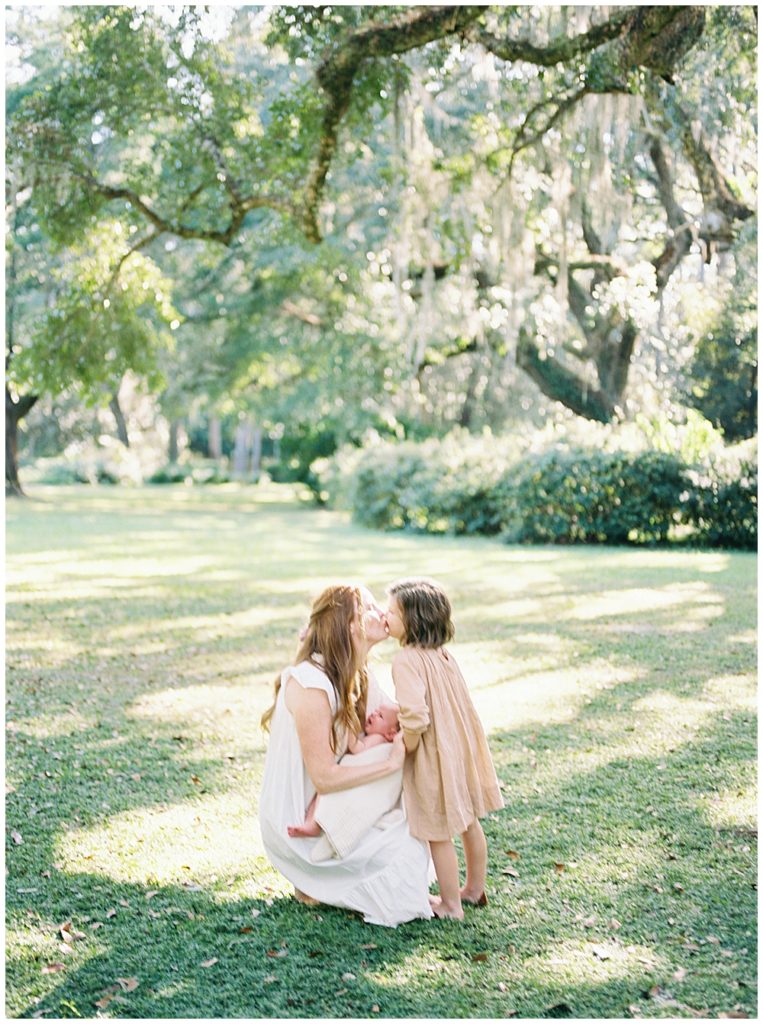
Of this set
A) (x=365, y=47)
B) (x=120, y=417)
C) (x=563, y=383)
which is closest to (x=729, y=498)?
(x=563, y=383)

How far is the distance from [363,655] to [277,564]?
404 inches

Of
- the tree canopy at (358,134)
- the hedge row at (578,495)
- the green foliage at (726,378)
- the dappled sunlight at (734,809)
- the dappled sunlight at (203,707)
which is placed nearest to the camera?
the dappled sunlight at (734,809)

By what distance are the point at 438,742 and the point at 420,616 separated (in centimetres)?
45

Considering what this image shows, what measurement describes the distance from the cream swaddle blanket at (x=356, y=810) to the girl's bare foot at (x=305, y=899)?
184mm

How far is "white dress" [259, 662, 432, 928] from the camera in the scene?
367cm

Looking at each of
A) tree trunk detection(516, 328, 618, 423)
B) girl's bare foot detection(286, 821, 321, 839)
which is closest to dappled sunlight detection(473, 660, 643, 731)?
girl's bare foot detection(286, 821, 321, 839)

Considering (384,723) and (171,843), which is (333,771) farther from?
(171,843)

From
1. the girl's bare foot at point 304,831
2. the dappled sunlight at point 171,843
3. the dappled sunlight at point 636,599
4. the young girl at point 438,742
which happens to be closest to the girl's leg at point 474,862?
the young girl at point 438,742

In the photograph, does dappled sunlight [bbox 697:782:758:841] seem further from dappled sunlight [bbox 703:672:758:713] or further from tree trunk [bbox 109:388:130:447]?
tree trunk [bbox 109:388:130:447]

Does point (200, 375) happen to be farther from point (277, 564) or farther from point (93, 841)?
point (93, 841)

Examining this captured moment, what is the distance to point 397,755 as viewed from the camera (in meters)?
3.73

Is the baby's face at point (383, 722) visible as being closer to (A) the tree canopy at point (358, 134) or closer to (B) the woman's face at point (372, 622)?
(B) the woman's face at point (372, 622)

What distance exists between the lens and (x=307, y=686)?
12.2ft

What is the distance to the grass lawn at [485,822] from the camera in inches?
128
